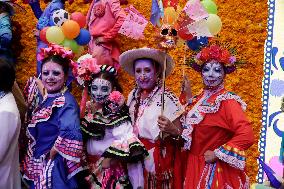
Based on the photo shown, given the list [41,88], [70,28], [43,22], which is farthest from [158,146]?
[43,22]

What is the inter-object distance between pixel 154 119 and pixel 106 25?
233 centimetres

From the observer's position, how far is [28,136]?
5.44 metres

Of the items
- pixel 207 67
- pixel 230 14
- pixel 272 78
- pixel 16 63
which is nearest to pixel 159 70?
pixel 207 67

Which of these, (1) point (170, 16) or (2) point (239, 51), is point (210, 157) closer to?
(1) point (170, 16)

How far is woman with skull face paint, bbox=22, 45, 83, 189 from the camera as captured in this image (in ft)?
16.8

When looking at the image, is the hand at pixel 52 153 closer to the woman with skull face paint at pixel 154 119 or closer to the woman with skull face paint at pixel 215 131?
the woman with skull face paint at pixel 154 119

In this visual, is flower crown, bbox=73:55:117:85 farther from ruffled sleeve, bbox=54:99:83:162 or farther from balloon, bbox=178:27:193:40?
balloon, bbox=178:27:193:40

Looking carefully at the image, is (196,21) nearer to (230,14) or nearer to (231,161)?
(231,161)

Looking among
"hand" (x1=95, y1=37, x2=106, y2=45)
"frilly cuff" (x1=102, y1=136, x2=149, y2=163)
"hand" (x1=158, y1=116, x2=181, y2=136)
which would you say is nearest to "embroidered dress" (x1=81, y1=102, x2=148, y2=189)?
"frilly cuff" (x1=102, y1=136, x2=149, y2=163)

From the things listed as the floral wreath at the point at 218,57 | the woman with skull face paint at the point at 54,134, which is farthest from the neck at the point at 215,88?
the woman with skull face paint at the point at 54,134

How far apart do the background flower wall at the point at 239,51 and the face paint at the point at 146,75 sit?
67.2 inches

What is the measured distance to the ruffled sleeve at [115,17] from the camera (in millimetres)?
7305

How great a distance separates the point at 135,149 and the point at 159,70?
934mm

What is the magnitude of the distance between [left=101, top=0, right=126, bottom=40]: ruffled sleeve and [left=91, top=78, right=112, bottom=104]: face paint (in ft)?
6.17
